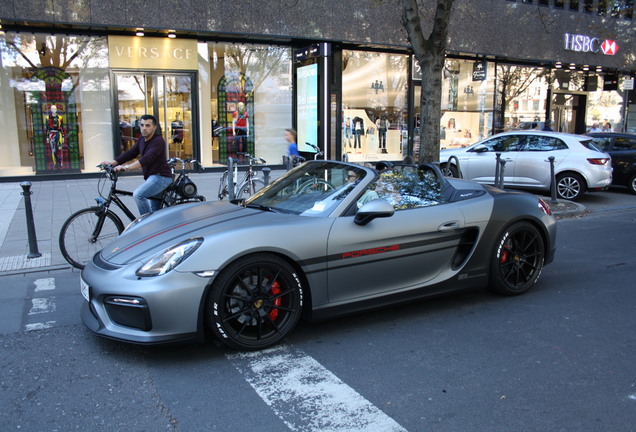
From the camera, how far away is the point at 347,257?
168 inches

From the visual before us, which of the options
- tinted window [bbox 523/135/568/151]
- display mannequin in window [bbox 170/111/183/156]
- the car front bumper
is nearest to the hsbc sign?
tinted window [bbox 523/135/568/151]

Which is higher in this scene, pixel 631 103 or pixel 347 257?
pixel 631 103

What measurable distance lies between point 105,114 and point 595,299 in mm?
13545

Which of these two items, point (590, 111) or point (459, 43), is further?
point (590, 111)

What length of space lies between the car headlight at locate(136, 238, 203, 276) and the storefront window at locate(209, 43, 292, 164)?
42.1 ft

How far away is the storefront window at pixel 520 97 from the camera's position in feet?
68.9

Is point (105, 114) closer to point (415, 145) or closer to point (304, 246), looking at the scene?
point (415, 145)

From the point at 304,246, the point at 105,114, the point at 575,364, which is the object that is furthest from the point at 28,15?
the point at 575,364

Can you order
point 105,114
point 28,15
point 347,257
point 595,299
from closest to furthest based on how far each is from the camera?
point 347,257, point 595,299, point 28,15, point 105,114

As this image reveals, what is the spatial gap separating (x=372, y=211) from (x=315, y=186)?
0.84 meters

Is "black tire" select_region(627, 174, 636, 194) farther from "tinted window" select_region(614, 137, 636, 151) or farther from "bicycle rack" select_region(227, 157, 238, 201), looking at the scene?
"bicycle rack" select_region(227, 157, 238, 201)

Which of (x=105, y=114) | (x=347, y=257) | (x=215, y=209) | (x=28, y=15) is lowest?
(x=347, y=257)

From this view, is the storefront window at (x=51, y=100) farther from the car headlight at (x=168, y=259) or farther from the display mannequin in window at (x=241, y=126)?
the car headlight at (x=168, y=259)

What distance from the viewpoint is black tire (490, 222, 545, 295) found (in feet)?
16.9
